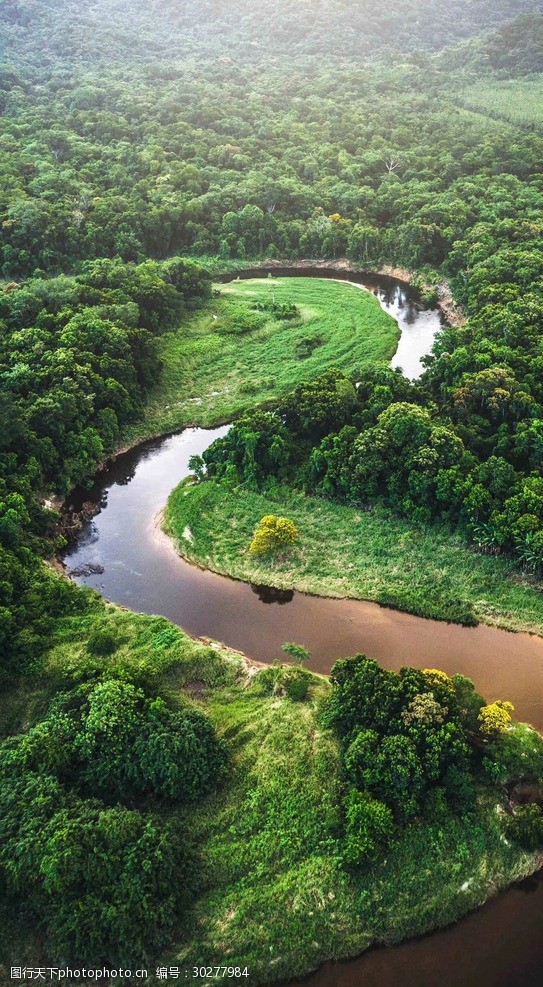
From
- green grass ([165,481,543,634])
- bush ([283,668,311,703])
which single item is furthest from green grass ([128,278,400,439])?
bush ([283,668,311,703])

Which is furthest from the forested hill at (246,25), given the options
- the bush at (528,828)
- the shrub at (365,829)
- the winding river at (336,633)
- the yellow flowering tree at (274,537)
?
the bush at (528,828)

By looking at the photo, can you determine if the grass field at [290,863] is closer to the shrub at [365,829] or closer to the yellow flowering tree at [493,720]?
the shrub at [365,829]

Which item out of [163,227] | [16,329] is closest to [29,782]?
[16,329]

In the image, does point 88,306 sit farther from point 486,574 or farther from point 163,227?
point 486,574

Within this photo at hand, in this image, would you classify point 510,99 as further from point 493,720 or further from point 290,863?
point 290,863

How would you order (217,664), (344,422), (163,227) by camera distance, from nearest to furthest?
(217,664) < (344,422) < (163,227)

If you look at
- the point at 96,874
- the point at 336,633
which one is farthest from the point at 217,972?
the point at 336,633
